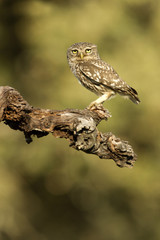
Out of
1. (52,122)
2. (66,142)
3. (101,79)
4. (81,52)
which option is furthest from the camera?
(66,142)

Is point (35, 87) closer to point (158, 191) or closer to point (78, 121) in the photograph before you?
point (158, 191)

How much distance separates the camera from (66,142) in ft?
34.6

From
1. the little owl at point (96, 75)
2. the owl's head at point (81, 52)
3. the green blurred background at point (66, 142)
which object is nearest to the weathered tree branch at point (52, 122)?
the little owl at point (96, 75)

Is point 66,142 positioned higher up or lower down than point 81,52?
higher up

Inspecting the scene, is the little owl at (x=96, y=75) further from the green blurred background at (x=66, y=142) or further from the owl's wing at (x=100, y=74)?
the green blurred background at (x=66, y=142)

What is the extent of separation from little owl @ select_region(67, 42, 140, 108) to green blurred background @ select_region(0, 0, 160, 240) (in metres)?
3.77

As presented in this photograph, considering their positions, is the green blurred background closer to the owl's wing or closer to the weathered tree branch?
the owl's wing

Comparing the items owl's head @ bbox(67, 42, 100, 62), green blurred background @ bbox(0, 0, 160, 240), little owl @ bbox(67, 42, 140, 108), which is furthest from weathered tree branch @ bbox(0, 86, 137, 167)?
green blurred background @ bbox(0, 0, 160, 240)

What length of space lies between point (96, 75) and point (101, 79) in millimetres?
69

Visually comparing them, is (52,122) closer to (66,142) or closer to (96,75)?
(96,75)

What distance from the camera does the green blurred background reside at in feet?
34.9

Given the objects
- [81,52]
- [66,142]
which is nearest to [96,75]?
[81,52]

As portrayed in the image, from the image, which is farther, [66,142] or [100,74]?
[66,142]

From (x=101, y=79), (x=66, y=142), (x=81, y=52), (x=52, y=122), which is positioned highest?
(x=66, y=142)
